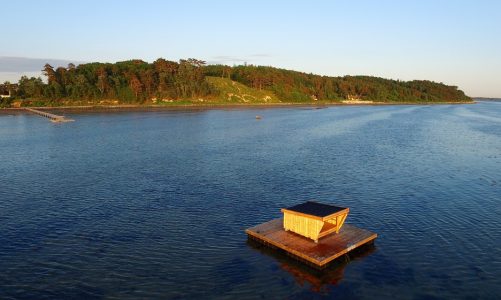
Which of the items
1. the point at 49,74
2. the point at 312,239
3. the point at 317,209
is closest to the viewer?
the point at 312,239

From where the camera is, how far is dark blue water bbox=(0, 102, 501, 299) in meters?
22.1

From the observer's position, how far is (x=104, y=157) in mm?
60625

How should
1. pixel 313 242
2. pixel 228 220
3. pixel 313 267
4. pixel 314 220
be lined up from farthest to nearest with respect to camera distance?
pixel 228 220
pixel 313 242
pixel 314 220
pixel 313 267

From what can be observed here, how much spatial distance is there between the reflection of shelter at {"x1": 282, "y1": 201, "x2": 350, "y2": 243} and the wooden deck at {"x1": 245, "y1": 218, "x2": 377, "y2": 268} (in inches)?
17.0

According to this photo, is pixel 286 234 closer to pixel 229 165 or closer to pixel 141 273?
pixel 141 273

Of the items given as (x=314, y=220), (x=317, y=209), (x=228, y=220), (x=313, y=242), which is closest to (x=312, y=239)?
(x=313, y=242)

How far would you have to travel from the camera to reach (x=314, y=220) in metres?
25.7

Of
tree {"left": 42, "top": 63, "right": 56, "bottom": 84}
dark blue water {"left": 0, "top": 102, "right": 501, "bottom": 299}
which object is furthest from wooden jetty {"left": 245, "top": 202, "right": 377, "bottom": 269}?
tree {"left": 42, "top": 63, "right": 56, "bottom": 84}

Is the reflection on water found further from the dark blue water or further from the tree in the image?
the tree

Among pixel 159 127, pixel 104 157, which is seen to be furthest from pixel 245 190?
pixel 159 127

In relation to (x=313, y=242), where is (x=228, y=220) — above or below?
below

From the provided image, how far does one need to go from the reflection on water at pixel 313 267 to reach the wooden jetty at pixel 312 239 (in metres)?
0.31

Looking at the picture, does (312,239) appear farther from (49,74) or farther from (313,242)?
(49,74)

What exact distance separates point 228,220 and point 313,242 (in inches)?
344
